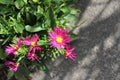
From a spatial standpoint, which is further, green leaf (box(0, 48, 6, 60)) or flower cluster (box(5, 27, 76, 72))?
green leaf (box(0, 48, 6, 60))

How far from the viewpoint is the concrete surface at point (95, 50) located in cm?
302

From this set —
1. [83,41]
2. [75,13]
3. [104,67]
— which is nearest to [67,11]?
[75,13]

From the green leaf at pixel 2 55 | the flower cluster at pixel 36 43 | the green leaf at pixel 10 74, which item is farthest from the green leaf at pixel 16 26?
the green leaf at pixel 10 74

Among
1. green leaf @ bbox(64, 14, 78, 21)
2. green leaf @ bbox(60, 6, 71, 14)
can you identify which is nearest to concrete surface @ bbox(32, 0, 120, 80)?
green leaf @ bbox(64, 14, 78, 21)

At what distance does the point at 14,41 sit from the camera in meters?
2.72

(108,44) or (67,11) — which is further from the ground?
(67,11)

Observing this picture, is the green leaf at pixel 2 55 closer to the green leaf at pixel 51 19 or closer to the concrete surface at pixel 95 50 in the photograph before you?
the concrete surface at pixel 95 50

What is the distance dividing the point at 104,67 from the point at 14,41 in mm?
855

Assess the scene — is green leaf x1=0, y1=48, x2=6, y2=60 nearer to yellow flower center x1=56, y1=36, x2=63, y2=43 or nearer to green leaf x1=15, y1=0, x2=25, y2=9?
green leaf x1=15, y1=0, x2=25, y2=9

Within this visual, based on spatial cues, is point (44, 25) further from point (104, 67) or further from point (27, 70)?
point (104, 67)

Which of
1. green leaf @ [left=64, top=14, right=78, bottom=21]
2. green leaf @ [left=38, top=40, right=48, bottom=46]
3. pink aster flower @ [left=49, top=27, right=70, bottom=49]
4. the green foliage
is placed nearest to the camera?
pink aster flower @ [left=49, top=27, right=70, bottom=49]

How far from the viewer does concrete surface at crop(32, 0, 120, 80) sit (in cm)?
302

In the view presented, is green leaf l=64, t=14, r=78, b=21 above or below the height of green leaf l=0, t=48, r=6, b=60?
above

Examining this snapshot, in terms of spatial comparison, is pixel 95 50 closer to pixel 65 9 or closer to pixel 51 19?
pixel 65 9
